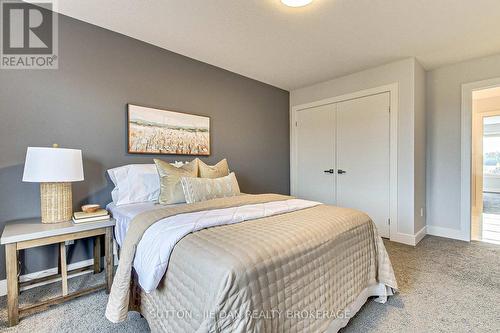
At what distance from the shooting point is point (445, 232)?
336cm

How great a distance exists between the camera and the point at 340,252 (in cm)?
149

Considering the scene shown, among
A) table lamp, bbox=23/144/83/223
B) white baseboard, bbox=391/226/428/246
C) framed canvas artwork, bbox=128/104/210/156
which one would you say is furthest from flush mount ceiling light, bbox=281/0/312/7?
Answer: white baseboard, bbox=391/226/428/246

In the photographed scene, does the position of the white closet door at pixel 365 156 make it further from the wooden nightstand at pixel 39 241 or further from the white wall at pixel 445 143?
the wooden nightstand at pixel 39 241

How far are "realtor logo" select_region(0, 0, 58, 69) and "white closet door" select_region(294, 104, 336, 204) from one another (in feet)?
11.2

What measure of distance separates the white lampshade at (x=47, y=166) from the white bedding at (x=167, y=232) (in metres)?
0.58

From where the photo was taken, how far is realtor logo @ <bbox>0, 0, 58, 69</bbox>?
195cm

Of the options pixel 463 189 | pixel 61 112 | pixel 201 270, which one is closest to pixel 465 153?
pixel 463 189

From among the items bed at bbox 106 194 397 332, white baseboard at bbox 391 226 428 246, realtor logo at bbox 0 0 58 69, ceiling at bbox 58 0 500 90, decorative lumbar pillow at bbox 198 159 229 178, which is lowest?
white baseboard at bbox 391 226 428 246

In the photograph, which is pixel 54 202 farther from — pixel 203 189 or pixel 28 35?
pixel 28 35

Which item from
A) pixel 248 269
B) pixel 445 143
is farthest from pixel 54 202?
pixel 445 143

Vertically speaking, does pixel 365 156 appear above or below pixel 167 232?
above

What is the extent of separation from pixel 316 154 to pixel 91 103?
320 centimetres

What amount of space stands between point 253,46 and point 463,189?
3.32 metres

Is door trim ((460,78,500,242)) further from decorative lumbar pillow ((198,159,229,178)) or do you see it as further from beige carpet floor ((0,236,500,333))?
decorative lumbar pillow ((198,159,229,178))
